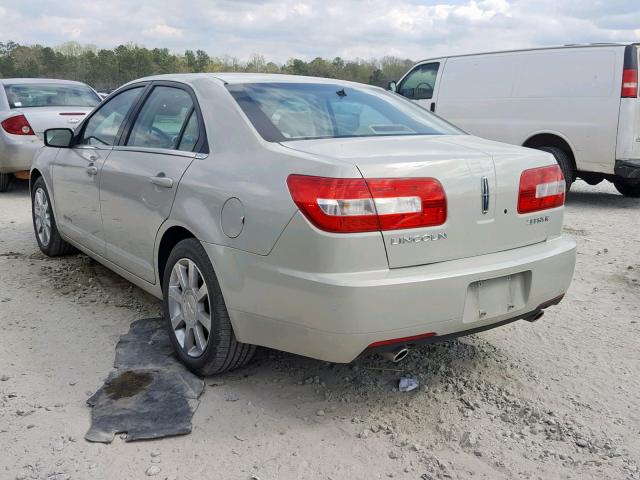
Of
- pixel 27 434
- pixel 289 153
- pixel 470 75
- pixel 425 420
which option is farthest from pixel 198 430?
Result: pixel 470 75

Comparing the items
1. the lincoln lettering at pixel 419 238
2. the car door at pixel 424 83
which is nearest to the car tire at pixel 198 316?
the lincoln lettering at pixel 419 238

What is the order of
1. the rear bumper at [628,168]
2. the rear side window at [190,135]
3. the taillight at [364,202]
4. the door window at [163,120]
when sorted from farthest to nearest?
A: the rear bumper at [628,168] < the door window at [163,120] < the rear side window at [190,135] < the taillight at [364,202]

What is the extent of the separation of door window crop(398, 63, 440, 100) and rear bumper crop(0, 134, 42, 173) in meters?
5.76

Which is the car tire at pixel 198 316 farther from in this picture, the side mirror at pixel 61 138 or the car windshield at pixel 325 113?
the side mirror at pixel 61 138

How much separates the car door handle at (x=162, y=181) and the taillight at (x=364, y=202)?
95 cm

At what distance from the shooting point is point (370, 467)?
2.50 metres

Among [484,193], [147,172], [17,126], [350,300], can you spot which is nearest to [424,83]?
[17,126]

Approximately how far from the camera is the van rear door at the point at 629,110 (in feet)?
24.9

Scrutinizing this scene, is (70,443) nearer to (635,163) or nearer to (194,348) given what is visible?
(194,348)

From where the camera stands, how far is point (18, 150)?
845cm

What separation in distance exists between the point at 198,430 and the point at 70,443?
53 cm

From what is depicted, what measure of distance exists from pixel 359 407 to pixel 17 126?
24.2 feet

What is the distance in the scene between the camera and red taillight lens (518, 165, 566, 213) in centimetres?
295

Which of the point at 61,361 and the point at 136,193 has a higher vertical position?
the point at 136,193
